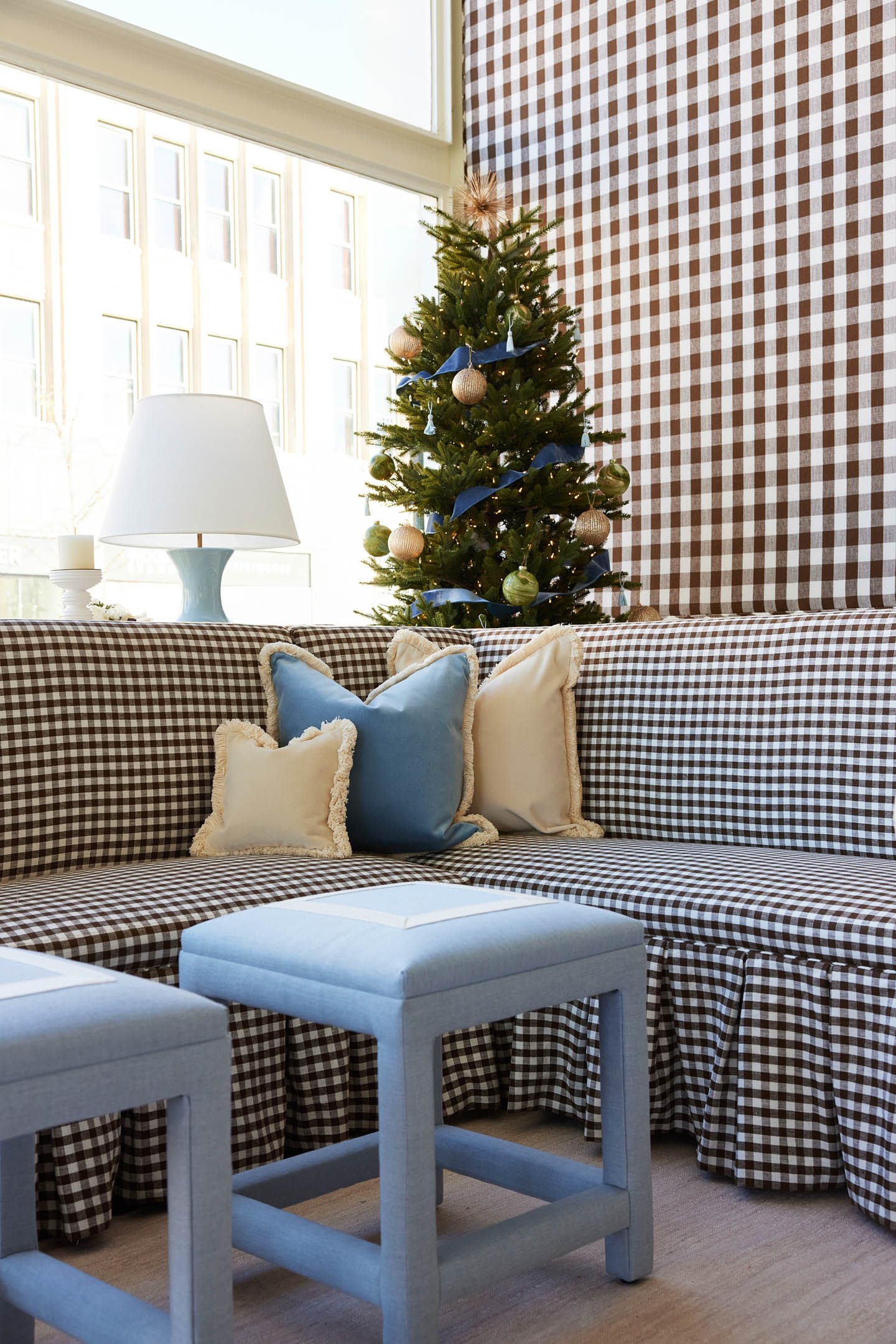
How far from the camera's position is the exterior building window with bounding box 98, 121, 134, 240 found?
3.31m

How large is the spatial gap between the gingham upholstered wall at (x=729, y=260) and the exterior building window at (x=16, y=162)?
1.65 meters

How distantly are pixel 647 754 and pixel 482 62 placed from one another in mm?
2794

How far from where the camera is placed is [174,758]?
242 cm

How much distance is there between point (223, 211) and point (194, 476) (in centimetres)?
118

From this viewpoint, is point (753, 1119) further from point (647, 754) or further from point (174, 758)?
point (174, 758)

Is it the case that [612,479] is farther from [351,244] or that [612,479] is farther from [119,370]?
[119,370]

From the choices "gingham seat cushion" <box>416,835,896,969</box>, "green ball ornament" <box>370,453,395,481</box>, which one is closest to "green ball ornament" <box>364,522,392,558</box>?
"green ball ornament" <box>370,453,395,481</box>

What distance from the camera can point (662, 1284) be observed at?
1.59 meters

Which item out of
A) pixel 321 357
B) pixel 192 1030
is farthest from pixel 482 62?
pixel 192 1030

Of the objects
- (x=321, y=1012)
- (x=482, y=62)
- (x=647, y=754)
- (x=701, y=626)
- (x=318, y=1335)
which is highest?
(x=482, y=62)

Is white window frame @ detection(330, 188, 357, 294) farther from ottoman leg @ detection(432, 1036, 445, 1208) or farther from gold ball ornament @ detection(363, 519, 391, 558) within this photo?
ottoman leg @ detection(432, 1036, 445, 1208)

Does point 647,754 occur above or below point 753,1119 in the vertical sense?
above

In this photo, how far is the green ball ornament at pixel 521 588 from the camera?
3197 millimetres

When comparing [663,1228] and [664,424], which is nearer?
[663,1228]
